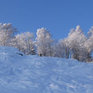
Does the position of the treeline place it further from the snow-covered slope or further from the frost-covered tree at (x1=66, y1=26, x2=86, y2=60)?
the snow-covered slope

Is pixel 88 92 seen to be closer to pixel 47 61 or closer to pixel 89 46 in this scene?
pixel 47 61

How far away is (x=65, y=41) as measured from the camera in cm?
3531

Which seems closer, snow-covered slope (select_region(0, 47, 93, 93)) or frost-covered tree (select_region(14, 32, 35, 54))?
snow-covered slope (select_region(0, 47, 93, 93))

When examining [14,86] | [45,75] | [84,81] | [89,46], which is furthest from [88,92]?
[89,46]

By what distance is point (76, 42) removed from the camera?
33375 millimetres

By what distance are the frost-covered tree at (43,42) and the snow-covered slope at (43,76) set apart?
21844 millimetres

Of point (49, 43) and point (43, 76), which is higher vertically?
point (49, 43)

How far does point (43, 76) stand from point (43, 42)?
83.4 ft

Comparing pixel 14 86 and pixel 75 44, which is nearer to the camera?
pixel 14 86

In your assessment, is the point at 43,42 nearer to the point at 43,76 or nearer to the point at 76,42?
the point at 76,42

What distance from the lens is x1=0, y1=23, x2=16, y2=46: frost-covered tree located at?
32938 mm

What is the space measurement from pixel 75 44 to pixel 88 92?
26.4 m

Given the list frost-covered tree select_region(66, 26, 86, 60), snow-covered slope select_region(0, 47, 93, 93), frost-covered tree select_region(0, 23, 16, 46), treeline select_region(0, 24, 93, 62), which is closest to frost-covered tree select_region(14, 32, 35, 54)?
treeline select_region(0, 24, 93, 62)

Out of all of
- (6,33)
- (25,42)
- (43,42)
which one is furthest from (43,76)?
(25,42)
